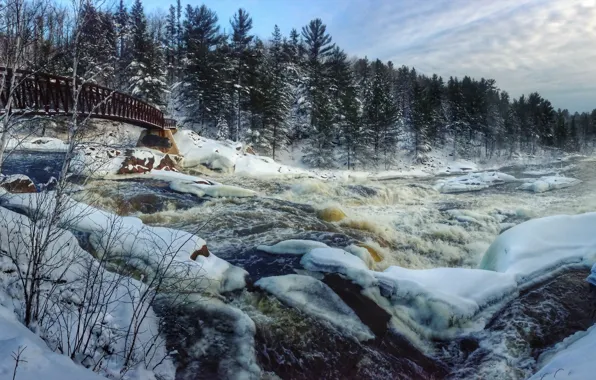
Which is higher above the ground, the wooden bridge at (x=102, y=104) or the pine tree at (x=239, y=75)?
the pine tree at (x=239, y=75)

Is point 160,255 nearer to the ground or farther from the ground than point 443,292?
farther from the ground

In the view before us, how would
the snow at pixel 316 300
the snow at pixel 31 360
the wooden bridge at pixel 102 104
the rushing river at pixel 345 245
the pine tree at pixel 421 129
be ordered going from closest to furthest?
the snow at pixel 31 360, the rushing river at pixel 345 245, the snow at pixel 316 300, the wooden bridge at pixel 102 104, the pine tree at pixel 421 129

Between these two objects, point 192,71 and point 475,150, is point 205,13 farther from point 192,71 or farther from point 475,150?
point 475,150

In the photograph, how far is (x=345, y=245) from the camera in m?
10.7

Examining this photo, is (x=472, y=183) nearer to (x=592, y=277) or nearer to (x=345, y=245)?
(x=345, y=245)

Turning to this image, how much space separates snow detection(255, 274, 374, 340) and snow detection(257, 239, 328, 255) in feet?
6.93

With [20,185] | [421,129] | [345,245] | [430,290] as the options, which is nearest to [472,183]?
[421,129]

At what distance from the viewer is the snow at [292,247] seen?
369 inches

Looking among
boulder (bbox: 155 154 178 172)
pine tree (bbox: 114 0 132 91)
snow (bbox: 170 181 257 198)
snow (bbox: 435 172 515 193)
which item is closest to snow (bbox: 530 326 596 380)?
snow (bbox: 170 181 257 198)

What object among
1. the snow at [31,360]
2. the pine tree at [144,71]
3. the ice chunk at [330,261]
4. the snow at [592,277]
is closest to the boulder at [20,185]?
the ice chunk at [330,261]

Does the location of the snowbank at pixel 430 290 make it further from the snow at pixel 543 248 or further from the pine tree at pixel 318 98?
the pine tree at pixel 318 98

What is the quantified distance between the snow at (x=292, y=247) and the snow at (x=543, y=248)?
4386 mm

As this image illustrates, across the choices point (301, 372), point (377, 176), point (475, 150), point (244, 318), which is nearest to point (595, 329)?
point (301, 372)

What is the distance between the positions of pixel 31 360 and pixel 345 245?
8451 mm
